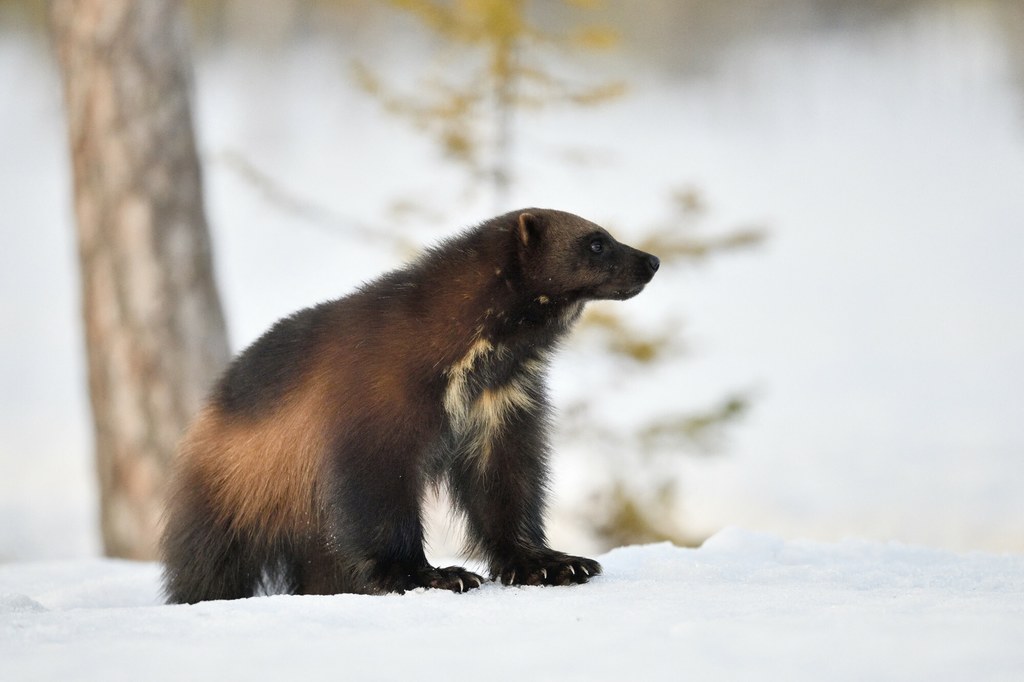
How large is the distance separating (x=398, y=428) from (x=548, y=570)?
561 mm

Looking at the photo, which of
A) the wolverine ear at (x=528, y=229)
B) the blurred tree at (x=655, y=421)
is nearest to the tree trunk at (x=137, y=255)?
the wolverine ear at (x=528, y=229)

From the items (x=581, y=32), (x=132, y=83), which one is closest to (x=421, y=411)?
(x=132, y=83)

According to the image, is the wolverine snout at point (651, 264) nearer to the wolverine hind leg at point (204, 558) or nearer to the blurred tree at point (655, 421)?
the wolverine hind leg at point (204, 558)

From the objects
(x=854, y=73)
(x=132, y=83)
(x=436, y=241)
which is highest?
(x=854, y=73)

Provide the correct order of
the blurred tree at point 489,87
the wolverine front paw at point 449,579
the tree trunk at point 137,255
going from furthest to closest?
1. the blurred tree at point 489,87
2. the tree trunk at point 137,255
3. the wolverine front paw at point 449,579

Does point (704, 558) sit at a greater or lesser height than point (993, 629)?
greater

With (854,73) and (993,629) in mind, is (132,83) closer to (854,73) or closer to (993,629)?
(993,629)

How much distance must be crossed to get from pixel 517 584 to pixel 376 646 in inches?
47.1

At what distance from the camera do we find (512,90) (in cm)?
908

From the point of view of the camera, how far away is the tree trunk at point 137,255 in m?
6.12

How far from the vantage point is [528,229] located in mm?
3525

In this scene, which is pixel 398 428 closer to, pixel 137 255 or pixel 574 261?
pixel 574 261

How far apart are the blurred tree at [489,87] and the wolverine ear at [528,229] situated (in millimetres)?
5038

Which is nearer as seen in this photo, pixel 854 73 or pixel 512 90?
pixel 512 90
